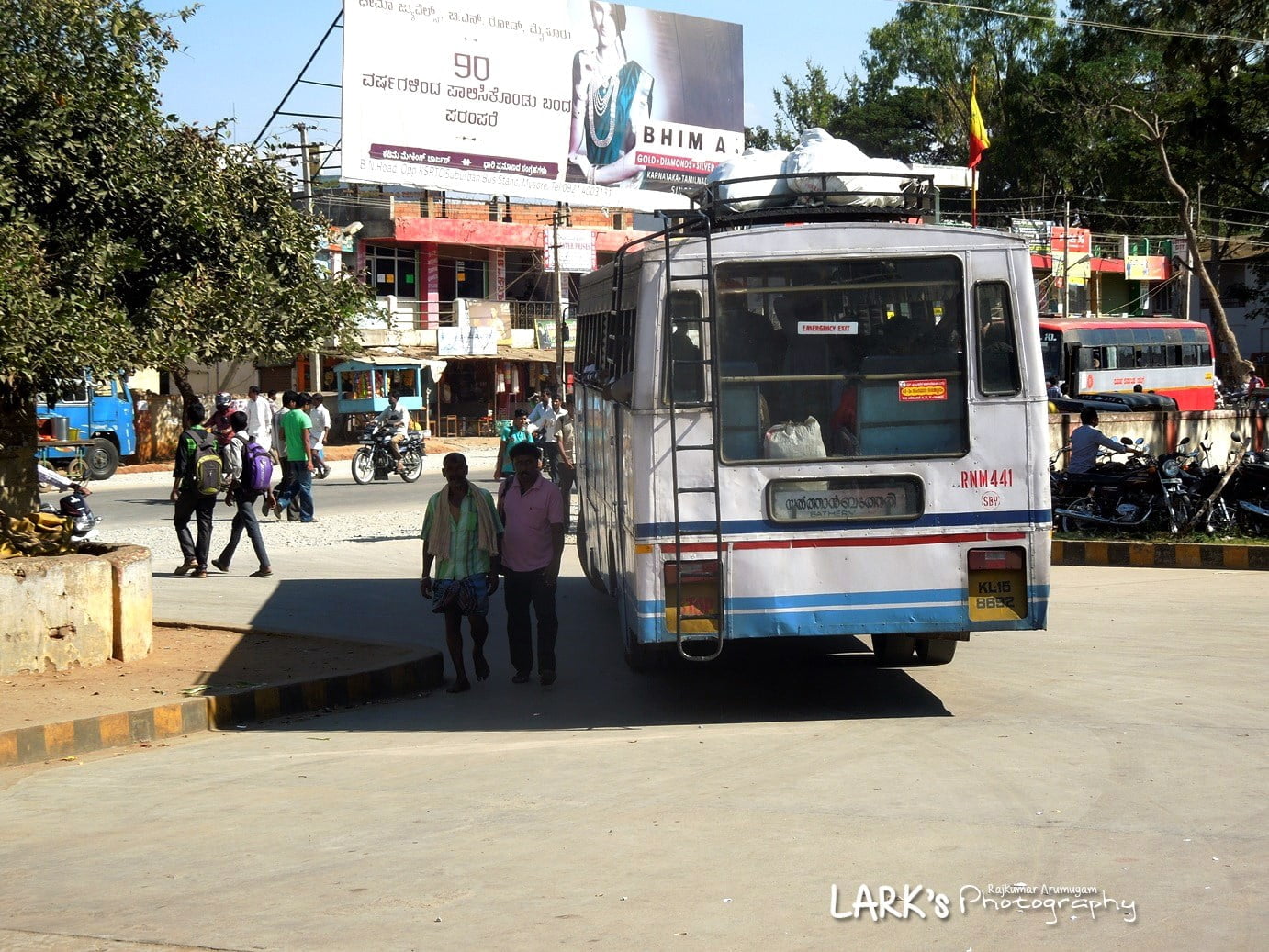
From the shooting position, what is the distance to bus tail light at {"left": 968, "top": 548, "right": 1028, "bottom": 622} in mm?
8109

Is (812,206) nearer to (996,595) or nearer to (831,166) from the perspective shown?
(831,166)

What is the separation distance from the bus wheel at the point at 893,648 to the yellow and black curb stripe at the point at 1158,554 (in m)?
6.07

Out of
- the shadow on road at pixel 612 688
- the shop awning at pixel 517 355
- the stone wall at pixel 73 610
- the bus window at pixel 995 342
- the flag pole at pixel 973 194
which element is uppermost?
the flag pole at pixel 973 194

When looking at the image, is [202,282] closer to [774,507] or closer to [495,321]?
[774,507]

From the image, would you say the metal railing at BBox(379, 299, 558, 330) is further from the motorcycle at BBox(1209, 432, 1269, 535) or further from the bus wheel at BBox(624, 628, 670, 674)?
the bus wheel at BBox(624, 628, 670, 674)

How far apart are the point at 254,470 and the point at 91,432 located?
1669cm

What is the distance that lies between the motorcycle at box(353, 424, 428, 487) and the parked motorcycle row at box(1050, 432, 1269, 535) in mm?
14875

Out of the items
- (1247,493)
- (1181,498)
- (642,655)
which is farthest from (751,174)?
(1247,493)

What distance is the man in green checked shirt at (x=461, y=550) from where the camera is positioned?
9.38m

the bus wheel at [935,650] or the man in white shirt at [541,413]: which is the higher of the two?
the man in white shirt at [541,413]

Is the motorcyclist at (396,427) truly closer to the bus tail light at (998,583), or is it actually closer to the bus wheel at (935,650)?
the bus wheel at (935,650)

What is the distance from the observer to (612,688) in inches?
377

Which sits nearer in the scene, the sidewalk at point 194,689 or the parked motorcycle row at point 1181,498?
the sidewalk at point 194,689

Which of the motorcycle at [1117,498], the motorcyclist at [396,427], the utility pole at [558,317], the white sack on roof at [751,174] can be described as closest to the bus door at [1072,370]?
the utility pole at [558,317]
